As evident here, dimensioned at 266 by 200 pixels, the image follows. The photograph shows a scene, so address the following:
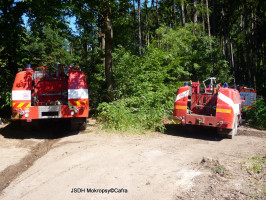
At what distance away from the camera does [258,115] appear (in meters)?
10.9

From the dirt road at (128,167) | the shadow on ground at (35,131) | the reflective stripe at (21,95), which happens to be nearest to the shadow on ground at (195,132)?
the dirt road at (128,167)

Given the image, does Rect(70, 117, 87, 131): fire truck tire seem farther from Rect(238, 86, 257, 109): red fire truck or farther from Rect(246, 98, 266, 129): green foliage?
Rect(238, 86, 257, 109): red fire truck

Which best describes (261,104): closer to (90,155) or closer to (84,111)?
(84,111)

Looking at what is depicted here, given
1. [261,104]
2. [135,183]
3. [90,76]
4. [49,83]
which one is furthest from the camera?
[90,76]

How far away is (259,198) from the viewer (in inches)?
129

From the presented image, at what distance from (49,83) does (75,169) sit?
4701 mm

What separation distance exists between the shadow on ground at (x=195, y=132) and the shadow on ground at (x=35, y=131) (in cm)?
376

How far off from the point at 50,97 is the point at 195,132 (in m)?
5.67

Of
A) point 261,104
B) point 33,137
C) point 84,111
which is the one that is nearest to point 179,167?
point 84,111

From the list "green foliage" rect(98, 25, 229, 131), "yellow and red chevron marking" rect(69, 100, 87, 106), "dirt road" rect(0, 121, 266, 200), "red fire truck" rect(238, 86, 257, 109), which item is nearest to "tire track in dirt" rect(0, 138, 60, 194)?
"dirt road" rect(0, 121, 266, 200)

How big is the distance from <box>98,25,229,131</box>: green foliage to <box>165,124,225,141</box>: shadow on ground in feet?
2.04

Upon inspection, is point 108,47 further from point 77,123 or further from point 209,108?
point 209,108

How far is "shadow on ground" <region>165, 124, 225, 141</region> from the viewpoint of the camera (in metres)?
8.27

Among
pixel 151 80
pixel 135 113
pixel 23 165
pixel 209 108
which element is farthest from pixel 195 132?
pixel 23 165
